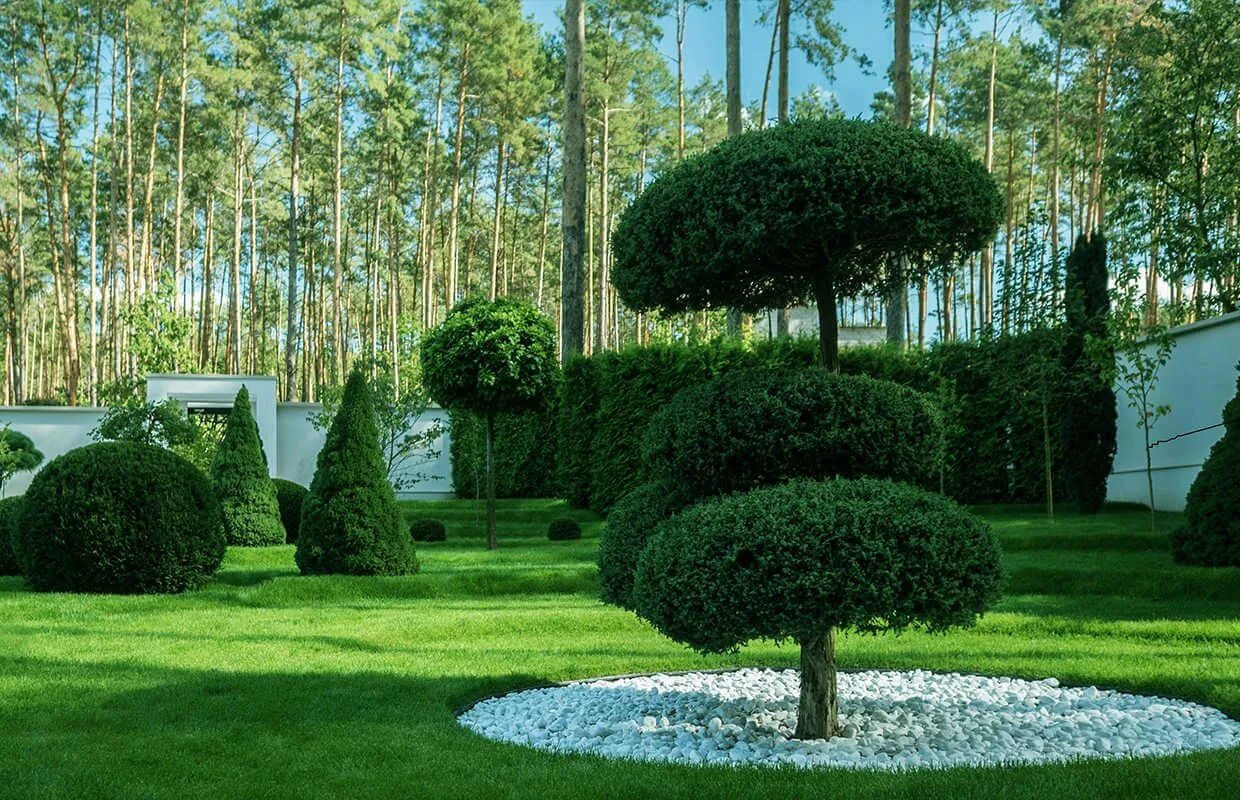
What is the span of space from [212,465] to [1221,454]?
13173 mm

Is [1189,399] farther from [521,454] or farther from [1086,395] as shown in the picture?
[521,454]

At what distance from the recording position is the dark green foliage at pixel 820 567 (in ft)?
14.2

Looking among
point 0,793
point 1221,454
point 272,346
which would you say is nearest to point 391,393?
point 1221,454

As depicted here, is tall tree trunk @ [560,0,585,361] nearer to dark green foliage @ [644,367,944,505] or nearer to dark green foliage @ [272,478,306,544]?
dark green foliage @ [272,478,306,544]

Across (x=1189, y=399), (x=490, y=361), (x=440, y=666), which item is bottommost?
(x=440, y=666)

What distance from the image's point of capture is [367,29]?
3244 centimetres

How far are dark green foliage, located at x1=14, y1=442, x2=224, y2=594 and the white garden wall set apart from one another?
11466mm

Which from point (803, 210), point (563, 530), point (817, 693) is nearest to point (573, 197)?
point (563, 530)

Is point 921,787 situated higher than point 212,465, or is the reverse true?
point 212,465

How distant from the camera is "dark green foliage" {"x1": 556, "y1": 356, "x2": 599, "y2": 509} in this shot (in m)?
18.8

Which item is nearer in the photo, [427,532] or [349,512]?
[349,512]

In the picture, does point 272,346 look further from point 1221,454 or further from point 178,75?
point 1221,454

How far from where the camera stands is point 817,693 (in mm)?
5273

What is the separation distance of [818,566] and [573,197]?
47.5 feet
